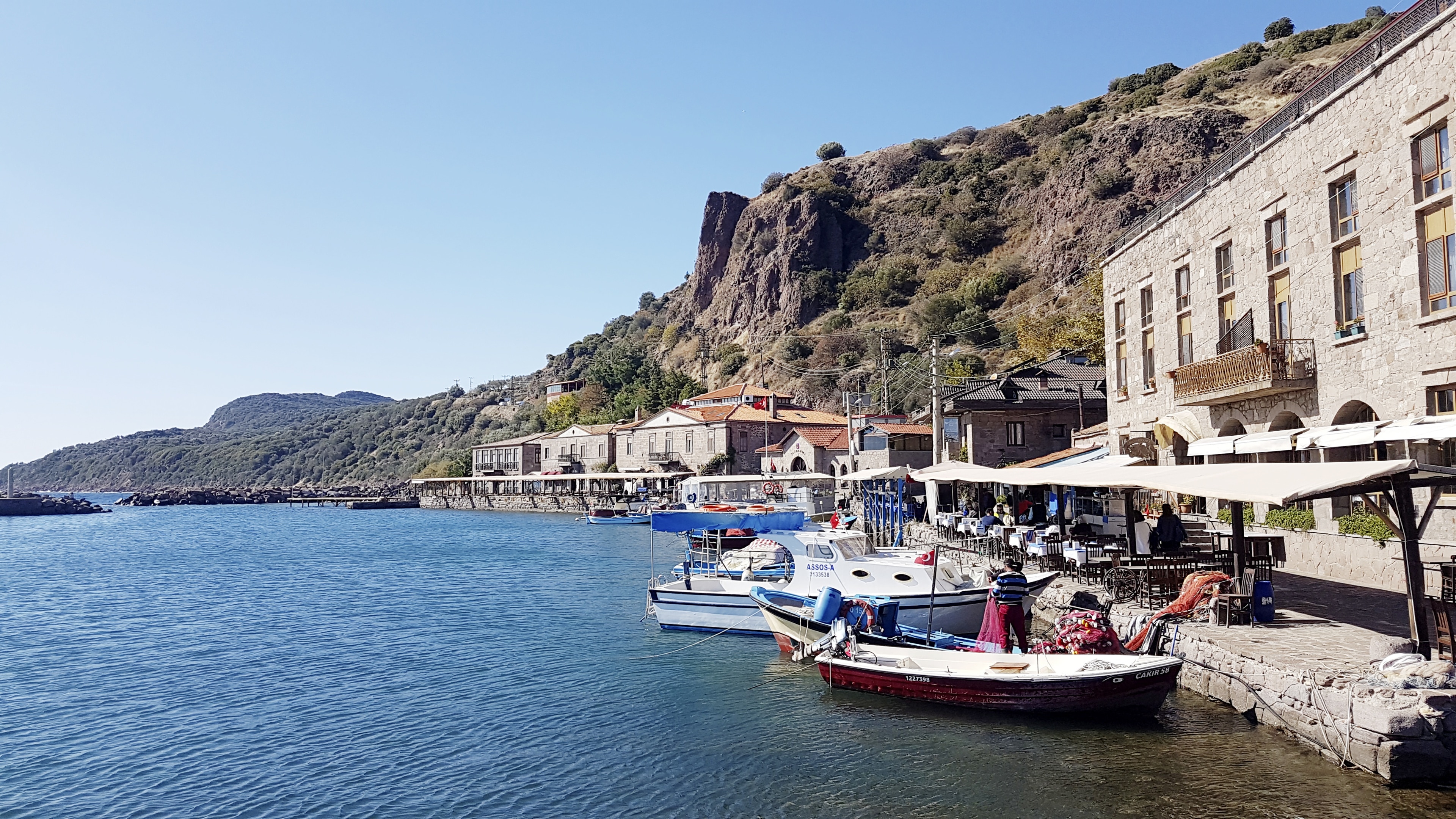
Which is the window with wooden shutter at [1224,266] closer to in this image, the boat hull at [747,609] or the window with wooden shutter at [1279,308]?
the window with wooden shutter at [1279,308]

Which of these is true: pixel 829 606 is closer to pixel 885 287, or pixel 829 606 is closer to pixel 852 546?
pixel 852 546

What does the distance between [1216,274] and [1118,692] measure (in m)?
16.8

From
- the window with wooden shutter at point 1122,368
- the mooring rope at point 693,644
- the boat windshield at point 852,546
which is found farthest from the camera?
the window with wooden shutter at point 1122,368

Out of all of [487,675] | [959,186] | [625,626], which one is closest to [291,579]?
[625,626]

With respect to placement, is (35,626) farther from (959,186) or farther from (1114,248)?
(959,186)

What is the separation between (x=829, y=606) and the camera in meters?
17.4

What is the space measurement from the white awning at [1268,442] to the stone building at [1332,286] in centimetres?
4

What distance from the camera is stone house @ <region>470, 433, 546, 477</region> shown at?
374 feet

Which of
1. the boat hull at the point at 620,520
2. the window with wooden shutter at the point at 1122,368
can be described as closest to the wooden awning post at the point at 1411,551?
the window with wooden shutter at the point at 1122,368

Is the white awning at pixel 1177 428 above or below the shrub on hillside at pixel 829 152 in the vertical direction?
below

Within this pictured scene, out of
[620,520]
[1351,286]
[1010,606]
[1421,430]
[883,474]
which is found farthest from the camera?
[620,520]

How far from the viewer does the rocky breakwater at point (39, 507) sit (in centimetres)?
12938

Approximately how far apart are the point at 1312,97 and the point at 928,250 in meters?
108

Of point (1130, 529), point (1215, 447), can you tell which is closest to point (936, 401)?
point (1130, 529)
